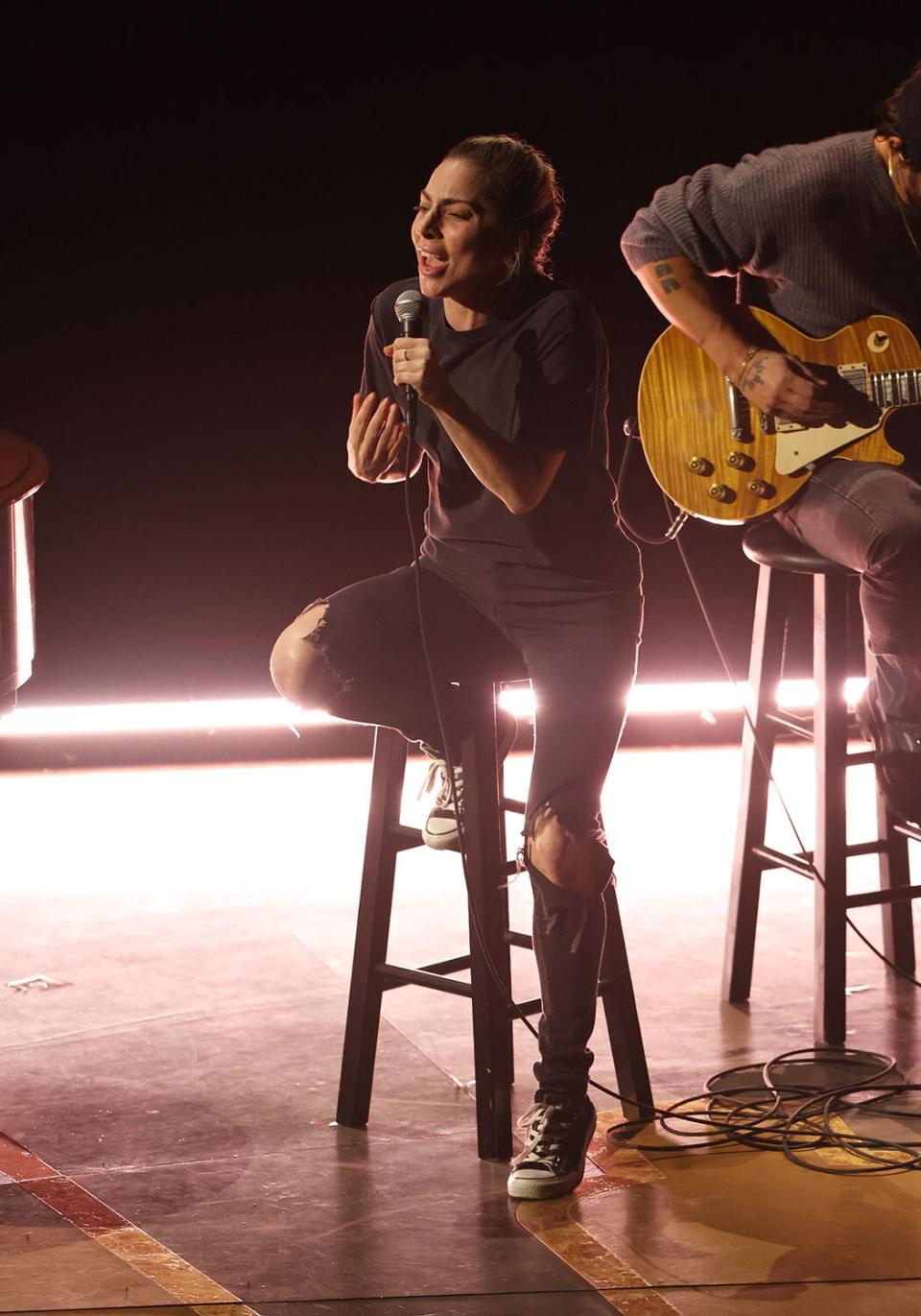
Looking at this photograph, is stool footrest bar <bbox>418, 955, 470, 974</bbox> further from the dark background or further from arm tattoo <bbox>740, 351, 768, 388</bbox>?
the dark background

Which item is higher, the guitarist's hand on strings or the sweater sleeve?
the sweater sleeve

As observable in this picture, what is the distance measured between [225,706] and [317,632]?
3.76m

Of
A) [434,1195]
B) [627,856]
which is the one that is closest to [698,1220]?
[434,1195]

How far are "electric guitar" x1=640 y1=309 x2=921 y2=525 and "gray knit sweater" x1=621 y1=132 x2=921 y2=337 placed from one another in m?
0.07

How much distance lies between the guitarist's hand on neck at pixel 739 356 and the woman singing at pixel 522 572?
Result: 0.45 meters

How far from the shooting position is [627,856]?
518 cm

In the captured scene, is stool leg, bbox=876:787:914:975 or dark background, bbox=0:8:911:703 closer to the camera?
A: stool leg, bbox=876:787:914:975

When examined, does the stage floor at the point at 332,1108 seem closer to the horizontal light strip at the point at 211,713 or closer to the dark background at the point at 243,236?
the horizontal light strip at the point at 211,713

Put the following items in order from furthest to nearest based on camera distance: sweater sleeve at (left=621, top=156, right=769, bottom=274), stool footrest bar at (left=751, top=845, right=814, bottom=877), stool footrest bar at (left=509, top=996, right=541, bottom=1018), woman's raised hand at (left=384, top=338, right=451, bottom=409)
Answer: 1. stool footrest bar at (left=751, top=845, right=814, bottom=877)
2. sweater sleeve at (left=621, top=156, right=769, bottom=274)
3. stool footrest bar at (left=509, top=996, right=541, bottom=1018)
4. woman's raised hand at (left=384, top=338, right=451, bottom=409)

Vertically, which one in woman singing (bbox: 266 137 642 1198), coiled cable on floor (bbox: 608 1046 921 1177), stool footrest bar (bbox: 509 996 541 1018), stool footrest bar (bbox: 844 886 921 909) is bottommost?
coiled cable on floor (bbox: 608 1046 921 1177)

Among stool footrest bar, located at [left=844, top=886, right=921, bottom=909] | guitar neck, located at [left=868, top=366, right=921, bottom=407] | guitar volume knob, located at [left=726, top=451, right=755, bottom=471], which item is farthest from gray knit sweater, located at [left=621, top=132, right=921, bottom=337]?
stool footrest bar, located at [left=844, top=886, right=921, bottom=909]

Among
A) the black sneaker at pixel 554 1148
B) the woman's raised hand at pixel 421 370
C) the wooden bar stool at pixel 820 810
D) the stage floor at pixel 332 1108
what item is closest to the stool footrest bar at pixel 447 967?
the stage floor at pixel 332 1108

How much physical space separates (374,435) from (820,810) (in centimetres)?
133

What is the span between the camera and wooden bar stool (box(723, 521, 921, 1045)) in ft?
11.7
